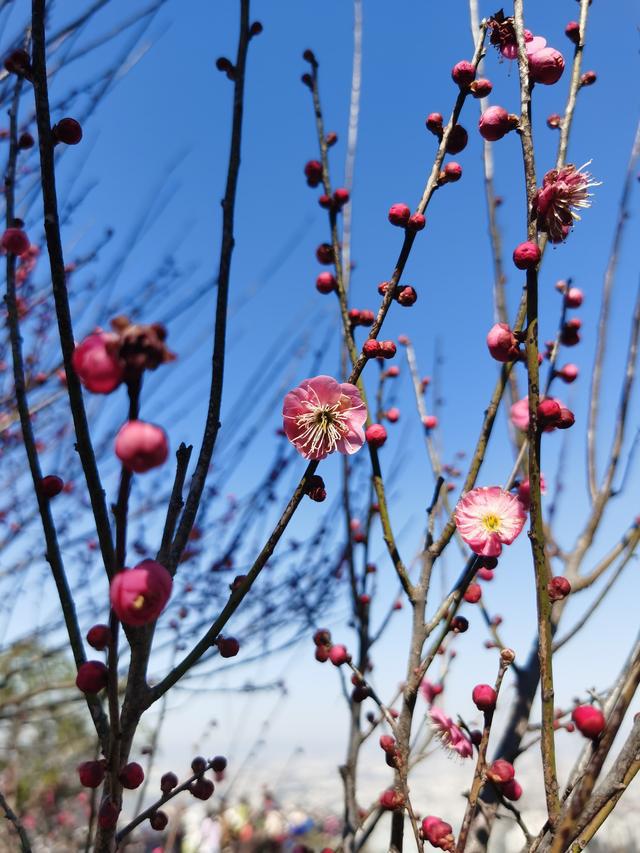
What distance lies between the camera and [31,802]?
23.4 feet

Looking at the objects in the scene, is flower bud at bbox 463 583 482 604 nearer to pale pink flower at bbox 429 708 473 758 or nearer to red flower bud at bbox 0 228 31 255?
pale pink flower at bbox 429 708 473 758

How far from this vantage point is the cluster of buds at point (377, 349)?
107 cm

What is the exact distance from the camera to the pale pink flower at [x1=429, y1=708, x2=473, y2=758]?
146cm

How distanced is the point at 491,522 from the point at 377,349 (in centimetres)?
44

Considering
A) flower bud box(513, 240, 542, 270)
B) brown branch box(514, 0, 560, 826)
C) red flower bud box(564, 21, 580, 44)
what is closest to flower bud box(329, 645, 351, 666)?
brown branch box(514, 0, 560, 826)

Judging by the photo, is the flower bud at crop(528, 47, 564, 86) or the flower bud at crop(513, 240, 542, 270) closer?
the flower bud at crop(513, 240, 542, 270)

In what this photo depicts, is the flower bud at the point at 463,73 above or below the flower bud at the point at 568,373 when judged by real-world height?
above

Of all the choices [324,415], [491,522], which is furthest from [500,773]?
[324,415]

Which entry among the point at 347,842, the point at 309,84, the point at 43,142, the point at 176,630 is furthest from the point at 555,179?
the point at 176,630

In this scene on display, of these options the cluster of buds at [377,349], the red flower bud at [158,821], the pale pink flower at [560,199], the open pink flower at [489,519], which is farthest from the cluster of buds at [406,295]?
the red flower bud at [158,821]

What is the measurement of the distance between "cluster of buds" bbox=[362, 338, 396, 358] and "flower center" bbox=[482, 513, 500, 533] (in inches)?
15.8

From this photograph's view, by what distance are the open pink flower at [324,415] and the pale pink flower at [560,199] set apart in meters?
0.45

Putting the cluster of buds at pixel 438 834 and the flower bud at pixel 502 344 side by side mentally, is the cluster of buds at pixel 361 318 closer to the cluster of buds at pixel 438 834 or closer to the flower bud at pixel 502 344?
the flower bud at pixel 502 344

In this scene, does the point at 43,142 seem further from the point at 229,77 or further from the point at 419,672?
the point at 419,672
